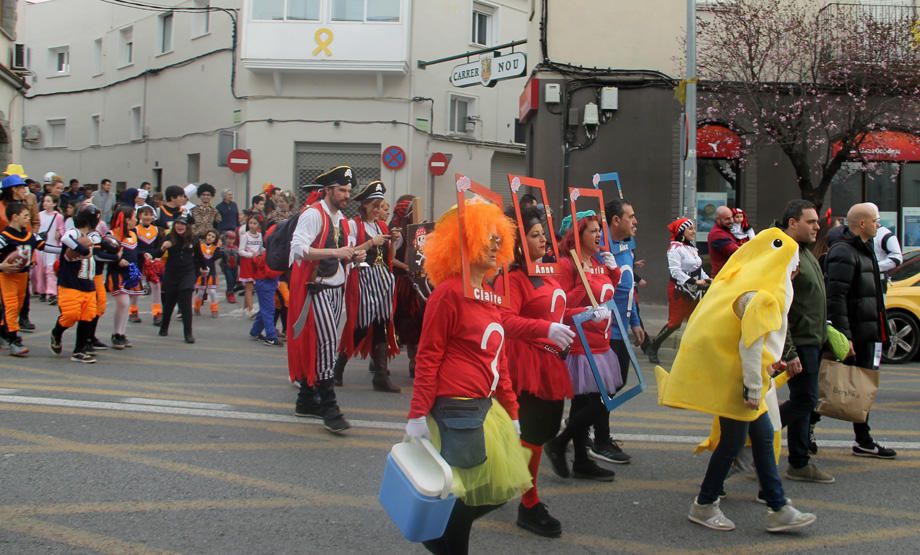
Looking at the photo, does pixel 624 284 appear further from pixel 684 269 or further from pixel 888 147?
pixel 888 147

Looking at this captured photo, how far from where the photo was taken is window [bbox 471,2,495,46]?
26656 millimetres

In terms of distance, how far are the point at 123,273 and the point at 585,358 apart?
22.2 feet

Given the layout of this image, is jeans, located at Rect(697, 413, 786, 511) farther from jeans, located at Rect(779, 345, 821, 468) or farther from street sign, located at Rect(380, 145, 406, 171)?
street sign, located at Rect(380, 145, 406, 171)

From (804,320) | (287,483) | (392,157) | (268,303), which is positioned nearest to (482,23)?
(392,157)

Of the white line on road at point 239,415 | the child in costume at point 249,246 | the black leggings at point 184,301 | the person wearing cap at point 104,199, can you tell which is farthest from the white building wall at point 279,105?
the white line on road at point 239,415

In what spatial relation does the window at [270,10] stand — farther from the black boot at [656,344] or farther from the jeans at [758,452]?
the jeans at [758,452]

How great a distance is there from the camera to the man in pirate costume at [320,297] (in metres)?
6.19

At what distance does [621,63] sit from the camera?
54.7 feet

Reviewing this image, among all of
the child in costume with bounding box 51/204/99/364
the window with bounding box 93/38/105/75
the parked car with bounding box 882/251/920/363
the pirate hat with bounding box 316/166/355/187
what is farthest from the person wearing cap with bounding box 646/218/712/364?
the window with bounding box 93/38/105/75

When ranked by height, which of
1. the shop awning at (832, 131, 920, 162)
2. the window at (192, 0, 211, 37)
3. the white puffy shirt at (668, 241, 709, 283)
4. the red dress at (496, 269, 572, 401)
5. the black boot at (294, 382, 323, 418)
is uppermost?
the window at (192, 0, 211, 37)

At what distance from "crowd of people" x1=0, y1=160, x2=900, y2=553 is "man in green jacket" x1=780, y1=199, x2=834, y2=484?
0.4 inches

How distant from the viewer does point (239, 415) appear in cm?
670

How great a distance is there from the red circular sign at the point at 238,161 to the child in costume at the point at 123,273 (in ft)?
37.4

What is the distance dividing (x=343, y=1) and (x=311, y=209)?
18379 millimetres
